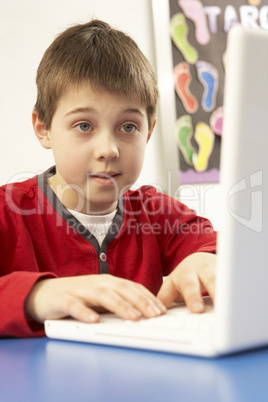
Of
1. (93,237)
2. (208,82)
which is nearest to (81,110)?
(93,237)

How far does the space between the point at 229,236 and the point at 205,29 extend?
2018 mm

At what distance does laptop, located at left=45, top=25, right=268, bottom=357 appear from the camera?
1.27ft

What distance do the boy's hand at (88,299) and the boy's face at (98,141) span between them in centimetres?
34

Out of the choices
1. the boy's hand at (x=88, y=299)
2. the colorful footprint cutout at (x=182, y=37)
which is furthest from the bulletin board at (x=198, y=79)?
the boy's hand at (x=88, y=299)

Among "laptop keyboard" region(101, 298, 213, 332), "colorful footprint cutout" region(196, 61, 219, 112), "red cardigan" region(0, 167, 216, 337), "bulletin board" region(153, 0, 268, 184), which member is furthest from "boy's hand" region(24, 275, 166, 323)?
"colorful footprint cutout" region(196, 61, 219, 112)

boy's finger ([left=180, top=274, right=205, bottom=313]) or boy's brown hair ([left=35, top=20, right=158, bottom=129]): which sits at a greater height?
boy's brown hair ([left=35, top=20, right=158, bottom=129])

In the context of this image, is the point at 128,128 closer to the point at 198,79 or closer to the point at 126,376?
the point at 126,376

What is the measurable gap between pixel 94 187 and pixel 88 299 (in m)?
0.41

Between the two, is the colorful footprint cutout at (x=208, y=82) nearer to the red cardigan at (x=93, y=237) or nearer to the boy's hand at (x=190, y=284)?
the red cardigan at (x=93, y=237)

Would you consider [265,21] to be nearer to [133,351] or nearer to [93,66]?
[93,66]

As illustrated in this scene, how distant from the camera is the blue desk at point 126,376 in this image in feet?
1.16

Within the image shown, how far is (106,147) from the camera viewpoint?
87 cm

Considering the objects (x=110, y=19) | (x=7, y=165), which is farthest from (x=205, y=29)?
(x=7, y=165)

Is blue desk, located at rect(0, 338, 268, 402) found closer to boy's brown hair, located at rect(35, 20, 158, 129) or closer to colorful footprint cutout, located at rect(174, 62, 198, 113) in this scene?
boy's brown hair, located at rect(35, 20, 158, 129)
